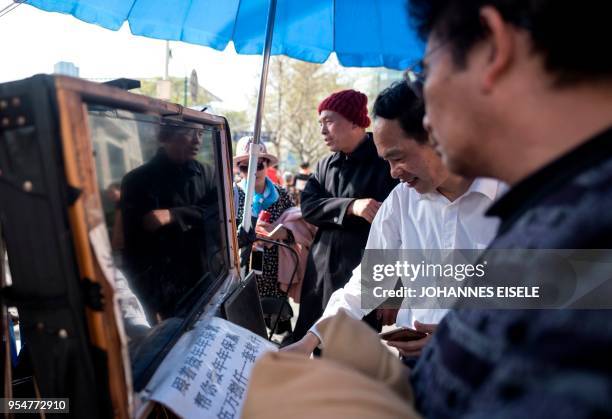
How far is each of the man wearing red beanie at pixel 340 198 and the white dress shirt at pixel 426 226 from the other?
2.33 feet

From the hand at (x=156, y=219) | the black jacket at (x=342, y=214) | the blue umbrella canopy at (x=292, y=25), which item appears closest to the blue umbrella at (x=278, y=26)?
the blue umbrella canopy at (x=292, y=25)

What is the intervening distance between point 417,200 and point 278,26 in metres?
1.50

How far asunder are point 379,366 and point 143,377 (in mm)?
515

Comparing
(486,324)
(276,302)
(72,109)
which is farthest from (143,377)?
(276,302)

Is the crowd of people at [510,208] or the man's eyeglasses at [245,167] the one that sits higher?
the crowd of people at [510,208]

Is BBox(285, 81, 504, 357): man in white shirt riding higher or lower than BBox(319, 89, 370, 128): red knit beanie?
lower

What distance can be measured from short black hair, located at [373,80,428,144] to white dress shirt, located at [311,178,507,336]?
Result: 284mm

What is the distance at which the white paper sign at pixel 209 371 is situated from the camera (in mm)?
972

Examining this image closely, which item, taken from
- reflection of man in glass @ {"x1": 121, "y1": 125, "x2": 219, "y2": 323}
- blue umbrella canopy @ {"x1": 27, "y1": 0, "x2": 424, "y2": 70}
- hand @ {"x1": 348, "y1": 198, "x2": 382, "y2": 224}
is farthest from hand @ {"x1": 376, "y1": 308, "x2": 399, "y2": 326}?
blue umbrella canopy @ {"x1": 27, "y1": 0, "x2": 424, "y2": 70}

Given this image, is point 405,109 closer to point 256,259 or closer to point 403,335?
point 403,335

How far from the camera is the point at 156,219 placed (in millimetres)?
1213

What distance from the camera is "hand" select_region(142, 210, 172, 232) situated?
3.72ft

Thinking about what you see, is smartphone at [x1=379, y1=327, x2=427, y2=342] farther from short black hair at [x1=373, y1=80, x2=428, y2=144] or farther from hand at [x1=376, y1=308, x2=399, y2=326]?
hand at [x1=376, y1=308, x2=399, y2=326]

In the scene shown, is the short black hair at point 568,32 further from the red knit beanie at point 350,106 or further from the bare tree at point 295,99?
the bare tree at point 295,99
